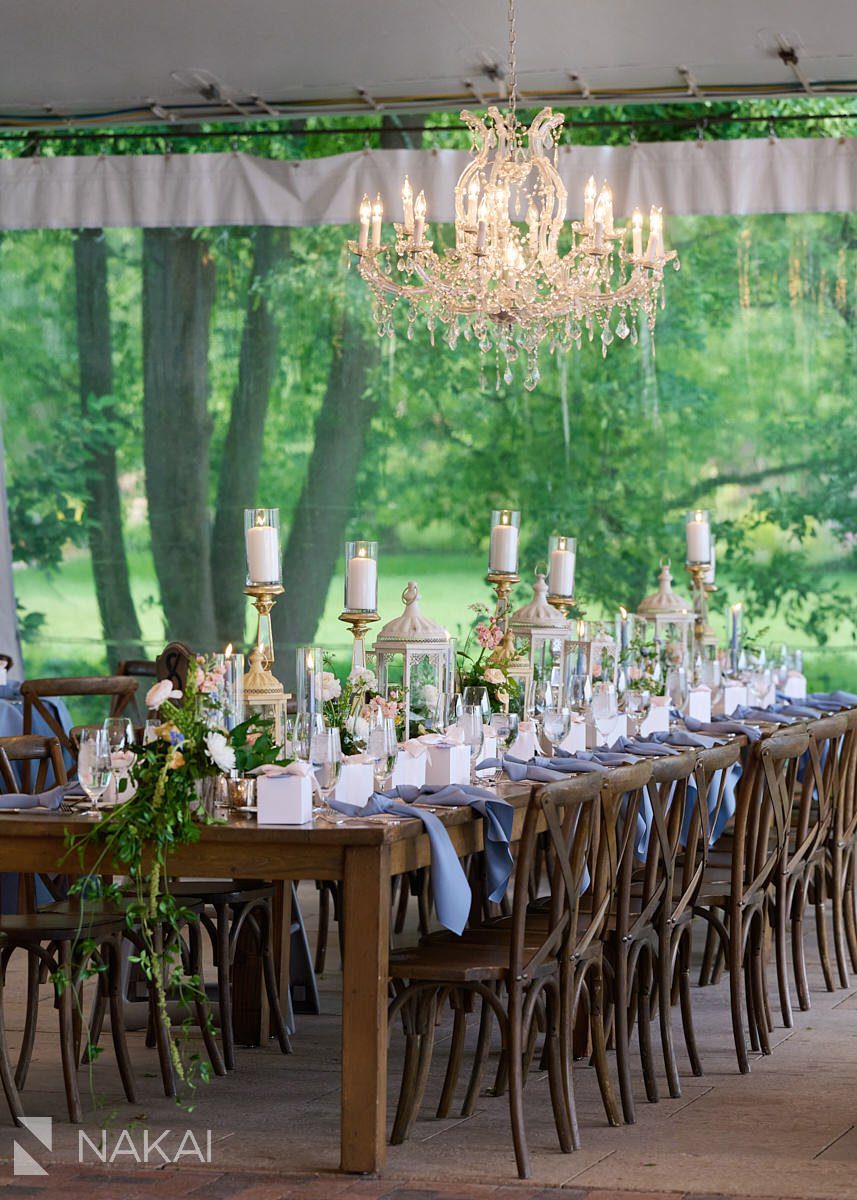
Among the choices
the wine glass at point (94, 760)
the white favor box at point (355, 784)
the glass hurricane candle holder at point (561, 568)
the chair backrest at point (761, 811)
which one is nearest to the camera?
the wine glass at point (94, 760)

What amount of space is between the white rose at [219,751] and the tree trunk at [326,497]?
648 centimetres

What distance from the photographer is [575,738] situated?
5.13 meters

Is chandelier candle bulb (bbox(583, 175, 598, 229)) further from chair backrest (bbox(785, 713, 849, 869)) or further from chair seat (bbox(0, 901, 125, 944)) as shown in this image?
chair seat (bbox(0, 901, 125, 944))

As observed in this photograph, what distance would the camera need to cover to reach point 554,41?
758 cm

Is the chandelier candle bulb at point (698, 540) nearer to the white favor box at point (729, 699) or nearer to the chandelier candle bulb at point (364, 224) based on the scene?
the white favor box at point (729, 699)

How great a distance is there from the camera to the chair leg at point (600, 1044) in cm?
396

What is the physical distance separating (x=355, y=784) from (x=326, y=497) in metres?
6.36

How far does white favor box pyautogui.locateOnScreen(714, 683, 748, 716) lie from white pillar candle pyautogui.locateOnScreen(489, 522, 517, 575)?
57.0 inches

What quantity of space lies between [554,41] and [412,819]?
193 inches

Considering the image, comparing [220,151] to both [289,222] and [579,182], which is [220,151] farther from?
[579,182]

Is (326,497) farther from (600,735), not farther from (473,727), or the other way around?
(473,727)

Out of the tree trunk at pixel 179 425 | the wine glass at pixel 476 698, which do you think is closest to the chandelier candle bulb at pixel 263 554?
the wine glass at pixel 476 698

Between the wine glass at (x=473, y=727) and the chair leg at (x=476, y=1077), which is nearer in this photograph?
the chair leg at (x=476, y=1077)

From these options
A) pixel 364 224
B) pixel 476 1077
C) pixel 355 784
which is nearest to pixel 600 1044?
pixel 476 1077
